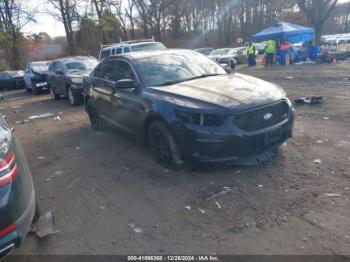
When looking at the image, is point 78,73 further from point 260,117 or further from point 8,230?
point 8,230

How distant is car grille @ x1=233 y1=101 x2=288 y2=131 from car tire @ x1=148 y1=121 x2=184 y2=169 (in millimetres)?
993

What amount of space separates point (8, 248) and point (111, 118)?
4039 mm

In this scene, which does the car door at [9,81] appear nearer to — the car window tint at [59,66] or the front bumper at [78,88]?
the car window tint at [59,66]

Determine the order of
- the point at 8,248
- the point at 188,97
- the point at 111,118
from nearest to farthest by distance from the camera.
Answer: the point at 8,248 → the point at 188,97 → the point at 111,118

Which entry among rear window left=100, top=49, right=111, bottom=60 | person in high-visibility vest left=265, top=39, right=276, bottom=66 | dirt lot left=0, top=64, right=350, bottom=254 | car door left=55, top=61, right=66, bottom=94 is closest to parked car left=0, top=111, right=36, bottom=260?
dirt lot left=0, top=64, right=350, bottom=254

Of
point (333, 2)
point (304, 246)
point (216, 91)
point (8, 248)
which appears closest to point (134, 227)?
point (8, 248)

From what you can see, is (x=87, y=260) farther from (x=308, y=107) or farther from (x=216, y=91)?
(x=308, y=107)

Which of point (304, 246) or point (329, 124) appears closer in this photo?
point (304, 246)

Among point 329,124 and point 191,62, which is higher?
point 191,62

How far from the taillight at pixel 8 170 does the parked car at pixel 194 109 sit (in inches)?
87.5

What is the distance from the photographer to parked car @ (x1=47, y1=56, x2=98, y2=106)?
11477 mm

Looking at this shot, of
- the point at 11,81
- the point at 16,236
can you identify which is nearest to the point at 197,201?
the point at 16,236

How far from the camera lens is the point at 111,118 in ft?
20.8

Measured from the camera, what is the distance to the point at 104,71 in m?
6.74
